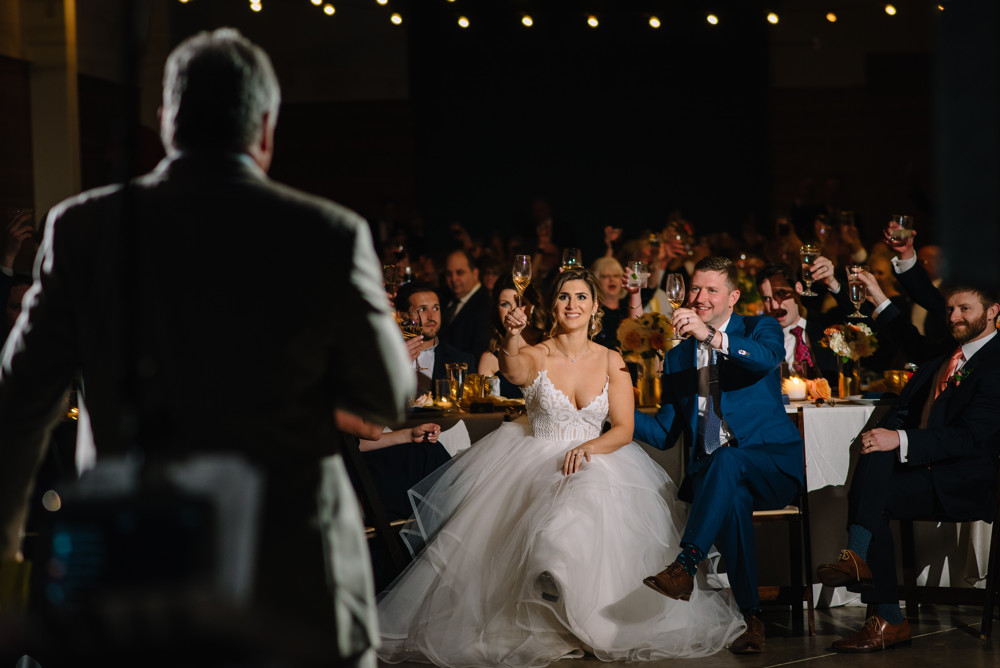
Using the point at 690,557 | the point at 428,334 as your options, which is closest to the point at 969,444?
the point at 690,557

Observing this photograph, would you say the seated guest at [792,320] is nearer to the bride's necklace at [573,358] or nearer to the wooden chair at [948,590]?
the wooden chair at [948,590]

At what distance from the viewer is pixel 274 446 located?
4.29 ft

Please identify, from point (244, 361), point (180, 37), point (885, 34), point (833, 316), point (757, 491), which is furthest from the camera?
point (885, 34)

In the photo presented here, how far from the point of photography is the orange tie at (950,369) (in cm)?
405

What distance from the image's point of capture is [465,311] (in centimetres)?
625

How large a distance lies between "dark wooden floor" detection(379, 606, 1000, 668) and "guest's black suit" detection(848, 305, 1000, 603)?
235mm

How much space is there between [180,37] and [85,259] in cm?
816

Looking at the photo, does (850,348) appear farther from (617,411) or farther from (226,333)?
(226,333)

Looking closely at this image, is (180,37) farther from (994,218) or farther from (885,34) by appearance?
(994,218)

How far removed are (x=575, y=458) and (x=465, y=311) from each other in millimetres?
2495

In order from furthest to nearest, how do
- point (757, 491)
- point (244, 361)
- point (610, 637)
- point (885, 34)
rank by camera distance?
point (885, 34), point (757, 491), point (610, 637), point (244, 361)

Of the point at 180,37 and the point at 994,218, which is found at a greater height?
the point at 180,37

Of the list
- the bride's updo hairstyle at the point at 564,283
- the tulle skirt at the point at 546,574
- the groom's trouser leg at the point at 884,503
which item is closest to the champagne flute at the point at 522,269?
the bride's updo hairstyle at the point at 564,283

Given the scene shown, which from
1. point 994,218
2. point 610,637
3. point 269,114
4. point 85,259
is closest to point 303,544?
point 85,259
